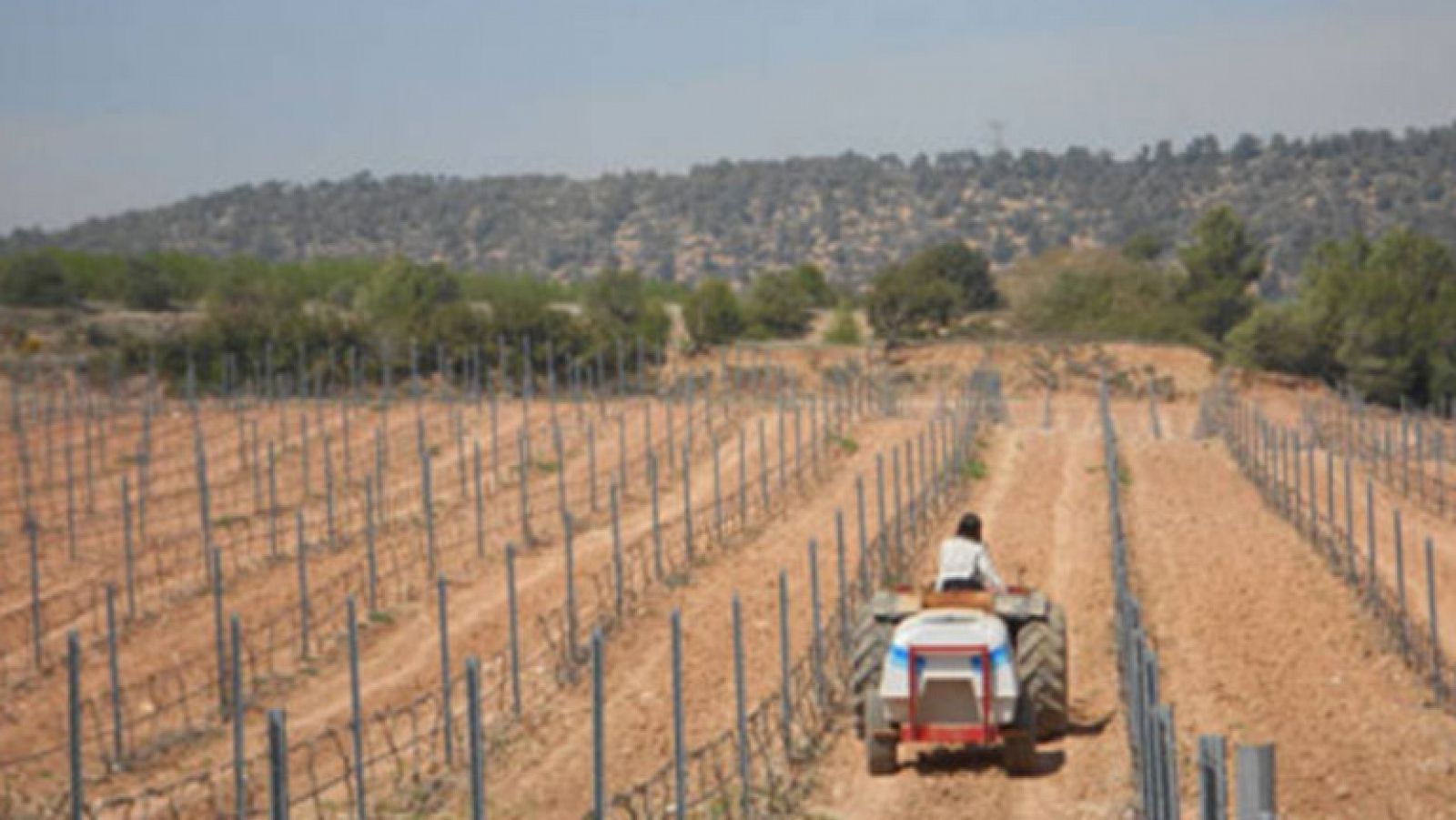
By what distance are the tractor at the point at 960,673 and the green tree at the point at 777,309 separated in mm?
58493

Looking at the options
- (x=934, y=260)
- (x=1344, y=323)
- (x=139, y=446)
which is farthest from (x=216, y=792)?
(x=934, y=260)

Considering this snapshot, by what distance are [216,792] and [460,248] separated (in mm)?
146561

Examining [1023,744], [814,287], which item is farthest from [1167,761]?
[814,287]

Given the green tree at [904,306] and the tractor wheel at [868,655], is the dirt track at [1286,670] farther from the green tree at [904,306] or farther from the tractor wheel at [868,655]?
the green tree at [904,306]

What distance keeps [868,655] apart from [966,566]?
0.85 m

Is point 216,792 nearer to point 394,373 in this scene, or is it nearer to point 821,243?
point 394,373

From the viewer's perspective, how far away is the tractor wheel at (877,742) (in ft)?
41.9

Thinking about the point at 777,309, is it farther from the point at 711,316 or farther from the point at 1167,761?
the point at 1167,761

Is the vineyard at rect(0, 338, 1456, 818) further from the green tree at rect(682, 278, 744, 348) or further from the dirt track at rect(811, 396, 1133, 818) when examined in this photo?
the green tree at rect(682, 278, 744, 348)

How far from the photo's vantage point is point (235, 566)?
80.8 feet

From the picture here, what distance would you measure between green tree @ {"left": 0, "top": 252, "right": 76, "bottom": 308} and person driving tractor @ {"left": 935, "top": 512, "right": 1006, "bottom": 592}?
211 feet

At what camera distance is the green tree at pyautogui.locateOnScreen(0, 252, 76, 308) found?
240 feet

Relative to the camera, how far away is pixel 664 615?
68.1 feet

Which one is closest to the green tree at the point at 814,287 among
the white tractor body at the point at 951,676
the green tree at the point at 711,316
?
the green tree at the point at 711,316
